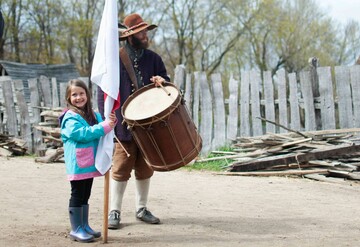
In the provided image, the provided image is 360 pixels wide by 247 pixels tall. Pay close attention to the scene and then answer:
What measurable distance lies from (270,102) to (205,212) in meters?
4.63

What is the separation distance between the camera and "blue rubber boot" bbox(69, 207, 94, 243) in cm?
455

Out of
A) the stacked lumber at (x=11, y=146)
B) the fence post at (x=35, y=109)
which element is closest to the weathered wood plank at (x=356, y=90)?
the fence post at (x=35, y=109)

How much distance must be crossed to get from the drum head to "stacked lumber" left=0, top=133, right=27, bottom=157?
24.7 ft

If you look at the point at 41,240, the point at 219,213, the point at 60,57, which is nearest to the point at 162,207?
the point at 219,213

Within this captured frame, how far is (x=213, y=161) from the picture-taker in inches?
391

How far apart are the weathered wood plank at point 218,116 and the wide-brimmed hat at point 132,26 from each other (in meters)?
5.28

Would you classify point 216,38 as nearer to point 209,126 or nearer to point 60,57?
point 60,57

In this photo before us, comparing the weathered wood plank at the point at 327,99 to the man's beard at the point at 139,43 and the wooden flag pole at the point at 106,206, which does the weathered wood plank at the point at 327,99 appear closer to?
the man's beard at the point at 139,43

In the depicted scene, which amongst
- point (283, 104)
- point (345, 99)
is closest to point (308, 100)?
point (283, 104)

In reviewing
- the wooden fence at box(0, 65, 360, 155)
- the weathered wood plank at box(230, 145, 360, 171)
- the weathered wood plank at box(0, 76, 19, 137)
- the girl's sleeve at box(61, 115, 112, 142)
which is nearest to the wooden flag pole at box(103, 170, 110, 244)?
the girl's sleeve at box(61, 115, 112, 142)

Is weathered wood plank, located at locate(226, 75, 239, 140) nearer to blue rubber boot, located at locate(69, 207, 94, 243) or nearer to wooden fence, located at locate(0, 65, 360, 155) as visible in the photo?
wooden fence, located at locate(0, 65, 360, 155)

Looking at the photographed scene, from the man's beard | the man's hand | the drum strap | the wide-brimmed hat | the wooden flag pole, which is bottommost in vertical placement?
the wooden flag pole

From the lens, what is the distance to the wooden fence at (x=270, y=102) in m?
9.66

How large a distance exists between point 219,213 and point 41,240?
2.06 m
